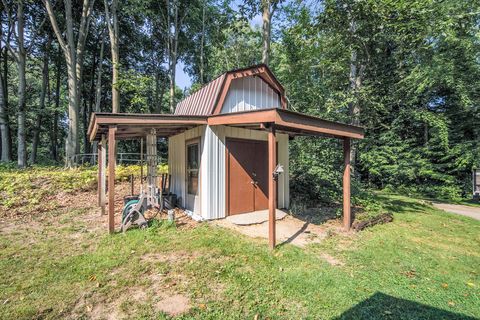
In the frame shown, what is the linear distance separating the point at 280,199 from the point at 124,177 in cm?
715

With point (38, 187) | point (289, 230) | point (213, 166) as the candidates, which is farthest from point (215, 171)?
point (38, 187)

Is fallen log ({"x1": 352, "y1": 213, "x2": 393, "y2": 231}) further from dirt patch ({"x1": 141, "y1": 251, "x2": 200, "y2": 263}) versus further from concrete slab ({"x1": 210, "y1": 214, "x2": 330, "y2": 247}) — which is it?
dirt patch ({"x1": 141, "y1": 251, "x2": 200, "y2": 263})

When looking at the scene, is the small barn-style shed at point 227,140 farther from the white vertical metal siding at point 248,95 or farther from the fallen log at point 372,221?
the fallen log at point 372,221

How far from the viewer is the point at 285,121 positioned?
4.13m

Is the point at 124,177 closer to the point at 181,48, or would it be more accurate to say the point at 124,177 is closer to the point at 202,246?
the point at 202,246

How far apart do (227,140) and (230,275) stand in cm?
350

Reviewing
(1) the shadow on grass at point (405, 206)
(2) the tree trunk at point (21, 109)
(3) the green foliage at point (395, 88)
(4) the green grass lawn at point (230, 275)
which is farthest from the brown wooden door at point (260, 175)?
(2) the tree trunk at point (21, 109)

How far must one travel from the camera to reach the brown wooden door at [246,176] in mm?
6074

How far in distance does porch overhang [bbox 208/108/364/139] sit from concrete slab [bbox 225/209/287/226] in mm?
2301

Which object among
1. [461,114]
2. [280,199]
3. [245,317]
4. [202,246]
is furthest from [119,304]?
[461,114]

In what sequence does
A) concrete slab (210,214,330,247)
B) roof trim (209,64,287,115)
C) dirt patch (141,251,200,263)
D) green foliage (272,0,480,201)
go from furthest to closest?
green foliage (272,0,480,201)
roof trim (209,64,287,115)
concrete slab (210,214,330,247)
dirt patch (141,251,200,263)

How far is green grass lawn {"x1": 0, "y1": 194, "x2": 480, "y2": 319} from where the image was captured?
259 centimetres

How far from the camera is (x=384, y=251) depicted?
14.0ft

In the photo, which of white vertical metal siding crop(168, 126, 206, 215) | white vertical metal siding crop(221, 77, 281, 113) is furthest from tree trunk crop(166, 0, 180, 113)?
white vertical metal siding crop(221, 77, 281, 113)
